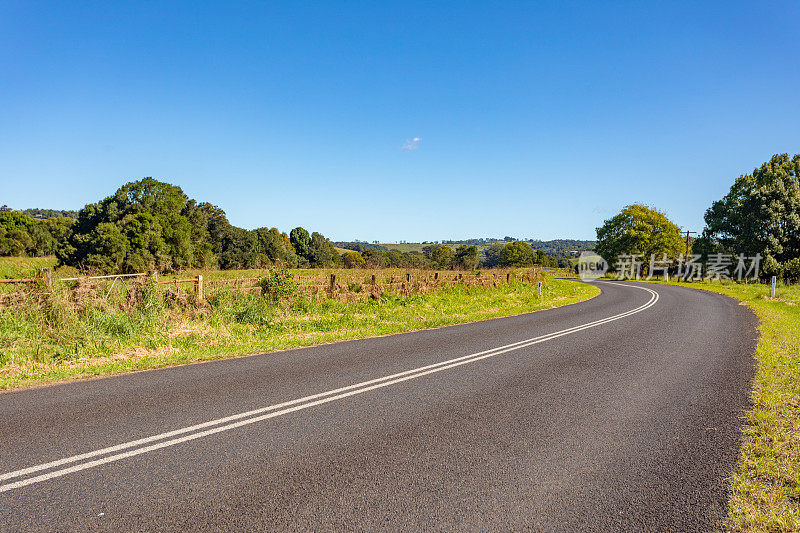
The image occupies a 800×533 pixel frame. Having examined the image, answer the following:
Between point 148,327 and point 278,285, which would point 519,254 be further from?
point 148,327

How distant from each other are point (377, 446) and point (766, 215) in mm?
49329

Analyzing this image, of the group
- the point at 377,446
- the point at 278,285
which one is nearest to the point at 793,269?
the point at 278,285

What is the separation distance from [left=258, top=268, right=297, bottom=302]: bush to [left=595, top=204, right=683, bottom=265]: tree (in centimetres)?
5968

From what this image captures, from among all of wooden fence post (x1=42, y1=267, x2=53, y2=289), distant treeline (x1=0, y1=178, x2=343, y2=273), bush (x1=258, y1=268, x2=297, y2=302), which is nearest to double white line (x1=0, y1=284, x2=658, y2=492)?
wooden fence post (x1=42, y1=267, x2=53, y2=289)

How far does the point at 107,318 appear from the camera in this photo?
9.58 meters

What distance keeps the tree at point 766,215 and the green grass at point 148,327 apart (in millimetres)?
39701

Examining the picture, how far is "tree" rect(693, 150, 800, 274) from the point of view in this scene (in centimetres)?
3838

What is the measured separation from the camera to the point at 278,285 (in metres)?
14.2

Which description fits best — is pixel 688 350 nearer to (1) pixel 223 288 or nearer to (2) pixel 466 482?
(2) pixel 466 482

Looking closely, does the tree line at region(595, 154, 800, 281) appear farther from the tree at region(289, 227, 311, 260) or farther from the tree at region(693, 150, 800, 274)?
Answer: the tree at region(289, 227, 311, 260)

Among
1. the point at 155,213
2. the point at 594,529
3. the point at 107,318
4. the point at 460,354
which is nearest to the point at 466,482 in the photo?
the point at 594,529

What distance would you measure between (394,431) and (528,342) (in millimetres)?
6383

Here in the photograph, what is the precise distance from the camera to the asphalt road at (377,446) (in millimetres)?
3195

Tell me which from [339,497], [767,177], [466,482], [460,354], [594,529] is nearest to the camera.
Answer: [594,529]
